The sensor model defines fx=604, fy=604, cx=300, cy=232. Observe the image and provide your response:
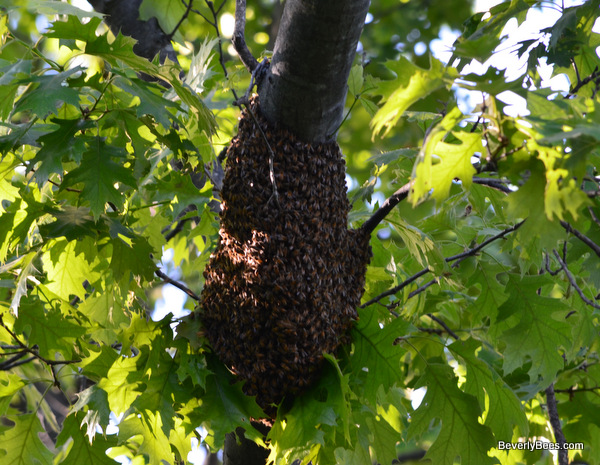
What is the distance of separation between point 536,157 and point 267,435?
1.25 m

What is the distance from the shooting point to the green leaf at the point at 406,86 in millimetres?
1274

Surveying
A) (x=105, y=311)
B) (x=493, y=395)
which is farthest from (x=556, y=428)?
(x=105, y=311)

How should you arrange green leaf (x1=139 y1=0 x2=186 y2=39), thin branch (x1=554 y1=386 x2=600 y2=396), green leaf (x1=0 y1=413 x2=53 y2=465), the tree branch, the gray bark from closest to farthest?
the gray bark < the tree branch < green leaf (x1=0 y1=413 x2=53 y2=465) < thin branch (x1=554 y1=386 x2=600 y2=396) < green leaf (x1=139 y1=0 x2=186 y2=39)

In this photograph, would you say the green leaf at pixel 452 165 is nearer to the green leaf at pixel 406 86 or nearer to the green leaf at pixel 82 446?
the green leaf at pixel 406 86

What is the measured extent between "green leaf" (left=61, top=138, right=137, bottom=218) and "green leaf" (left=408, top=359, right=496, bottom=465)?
1.29m

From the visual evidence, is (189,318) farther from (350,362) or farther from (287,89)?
(287,89)

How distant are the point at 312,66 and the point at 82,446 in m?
1.55

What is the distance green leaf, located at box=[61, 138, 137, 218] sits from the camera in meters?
1.85

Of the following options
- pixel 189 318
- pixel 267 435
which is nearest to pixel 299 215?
pixel 189 318

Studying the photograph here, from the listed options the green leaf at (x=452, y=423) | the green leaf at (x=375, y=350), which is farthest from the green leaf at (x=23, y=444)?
the green leaf at (x=452, y=423)

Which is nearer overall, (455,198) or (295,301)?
(295,301)

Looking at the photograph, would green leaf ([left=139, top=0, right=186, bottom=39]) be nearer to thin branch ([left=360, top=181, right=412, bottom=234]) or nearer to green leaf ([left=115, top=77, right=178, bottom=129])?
green leaf ([left=115, top=77, right=178, bottom=129])

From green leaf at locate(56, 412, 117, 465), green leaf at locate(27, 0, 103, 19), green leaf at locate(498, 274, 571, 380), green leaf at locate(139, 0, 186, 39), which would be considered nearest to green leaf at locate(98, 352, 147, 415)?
green leaf at locate(56, 412, 117, 465)

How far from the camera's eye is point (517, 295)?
7.57 ft
